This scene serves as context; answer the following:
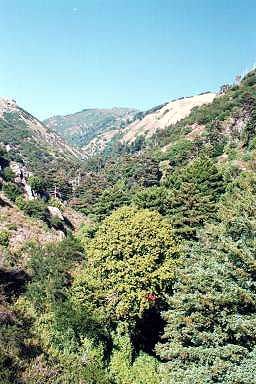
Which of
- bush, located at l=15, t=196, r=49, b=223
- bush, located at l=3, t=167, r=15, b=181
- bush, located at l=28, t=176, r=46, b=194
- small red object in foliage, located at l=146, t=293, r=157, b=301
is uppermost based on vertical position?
bush, located at l=3, t=167, r=15, b=181

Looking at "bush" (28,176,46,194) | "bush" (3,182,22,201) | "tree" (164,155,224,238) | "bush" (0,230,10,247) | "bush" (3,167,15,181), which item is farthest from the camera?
"bush" (28,176,46,194)

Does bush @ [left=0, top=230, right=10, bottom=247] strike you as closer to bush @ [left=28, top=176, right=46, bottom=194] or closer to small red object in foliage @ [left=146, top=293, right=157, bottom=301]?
small red object in foliage @ [left=146, top=293, right=157, bottom=301]

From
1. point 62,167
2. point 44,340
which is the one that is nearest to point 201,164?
point 44,340

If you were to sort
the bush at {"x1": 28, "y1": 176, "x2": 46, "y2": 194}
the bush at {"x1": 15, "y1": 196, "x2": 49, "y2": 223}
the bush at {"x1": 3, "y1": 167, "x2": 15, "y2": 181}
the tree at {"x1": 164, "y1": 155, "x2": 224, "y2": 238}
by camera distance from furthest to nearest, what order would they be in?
the bush at {"x1": 28, "y1": 176, "x2": 46, "y2": 194}, the bush at {"x1": 3, "y1": 167, "x2": 15, "y2": 181}, the bush at {"x1": 15, "y1": 196, "x2": 49, "y2": 223}, the tree at {"x1": 164, "y1": 155, "x2": 224, "y2": 238}

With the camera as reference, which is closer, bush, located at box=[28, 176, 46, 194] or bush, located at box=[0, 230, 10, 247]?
bush, located at box=[0, 230, 10, 247]

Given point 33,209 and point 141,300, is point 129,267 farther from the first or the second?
point 33,209

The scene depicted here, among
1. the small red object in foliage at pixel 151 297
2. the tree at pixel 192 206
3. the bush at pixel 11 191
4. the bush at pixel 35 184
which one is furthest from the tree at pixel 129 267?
the bush at pixel 35 184

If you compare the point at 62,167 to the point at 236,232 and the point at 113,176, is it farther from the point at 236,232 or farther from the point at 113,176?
the point at 236,232

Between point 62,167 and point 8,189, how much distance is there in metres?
89.6

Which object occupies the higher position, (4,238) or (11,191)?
(11,191)

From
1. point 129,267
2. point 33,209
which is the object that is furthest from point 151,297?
point 33,209

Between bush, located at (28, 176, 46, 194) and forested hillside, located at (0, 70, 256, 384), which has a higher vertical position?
bush, located at (28, 176, 46, 194)

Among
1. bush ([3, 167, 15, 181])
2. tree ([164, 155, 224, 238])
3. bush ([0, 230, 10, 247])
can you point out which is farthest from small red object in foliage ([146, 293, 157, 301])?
bush ([3, 167, 15, 181])

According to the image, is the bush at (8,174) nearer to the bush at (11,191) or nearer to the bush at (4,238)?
the bush at (11,191)
